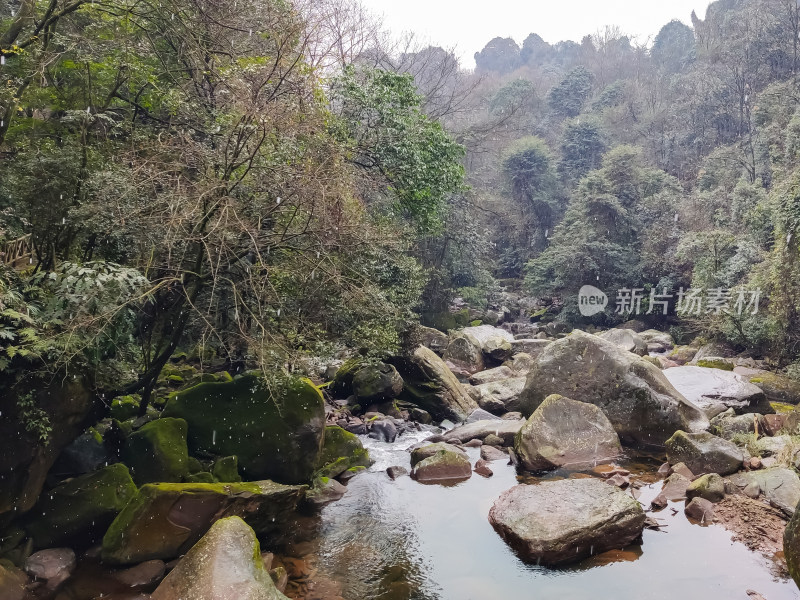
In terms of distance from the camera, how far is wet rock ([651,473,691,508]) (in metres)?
7.88

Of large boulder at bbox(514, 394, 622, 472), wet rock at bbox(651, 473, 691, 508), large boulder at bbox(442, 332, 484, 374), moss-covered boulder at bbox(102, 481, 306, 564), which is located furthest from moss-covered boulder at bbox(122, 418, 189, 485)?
large boulder at bbox(442, 332, 484, 374)

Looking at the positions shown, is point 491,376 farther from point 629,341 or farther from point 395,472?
point 395,472

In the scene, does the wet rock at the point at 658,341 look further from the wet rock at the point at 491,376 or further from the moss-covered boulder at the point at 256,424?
the moss-covered boulder at the point at 256,424

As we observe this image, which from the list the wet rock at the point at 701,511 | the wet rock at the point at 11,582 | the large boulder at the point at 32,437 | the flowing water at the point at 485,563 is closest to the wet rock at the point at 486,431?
the flowing water at the point at 485,563

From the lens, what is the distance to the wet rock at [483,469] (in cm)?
934

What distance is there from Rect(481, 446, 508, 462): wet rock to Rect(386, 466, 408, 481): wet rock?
1.52 metres

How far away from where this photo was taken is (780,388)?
13633 mm

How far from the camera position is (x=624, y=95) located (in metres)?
38.7

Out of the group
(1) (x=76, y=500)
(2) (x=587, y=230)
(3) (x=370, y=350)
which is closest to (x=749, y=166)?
(2) (x=587, y=230)

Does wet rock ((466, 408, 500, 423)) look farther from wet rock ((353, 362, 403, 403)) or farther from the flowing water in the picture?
the flowing water

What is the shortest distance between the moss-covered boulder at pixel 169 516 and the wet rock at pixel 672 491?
213 inches

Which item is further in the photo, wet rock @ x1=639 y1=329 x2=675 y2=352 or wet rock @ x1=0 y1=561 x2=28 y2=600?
wet rock @ x1=639 y1=329 x2=675 y2=352

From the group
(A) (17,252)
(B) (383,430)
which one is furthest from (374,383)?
(A) (17,252)

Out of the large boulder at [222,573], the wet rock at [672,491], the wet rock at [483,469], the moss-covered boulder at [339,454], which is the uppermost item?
the large boulder at [222,573]
